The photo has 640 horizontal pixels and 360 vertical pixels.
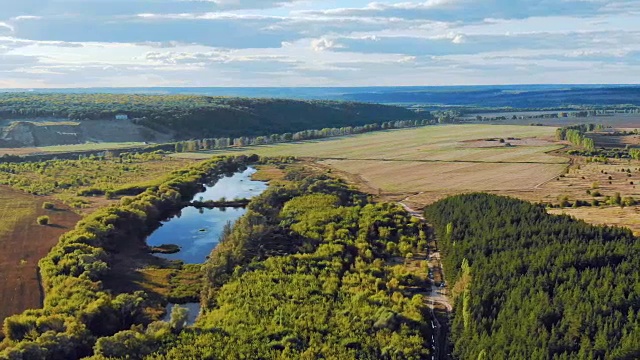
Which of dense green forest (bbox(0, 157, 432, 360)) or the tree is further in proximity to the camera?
the tree

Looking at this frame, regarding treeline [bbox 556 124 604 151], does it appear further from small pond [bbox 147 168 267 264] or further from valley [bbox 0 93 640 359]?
small pond [bbox 147 168 267 264]

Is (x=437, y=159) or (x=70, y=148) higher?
(x=437, y=159)

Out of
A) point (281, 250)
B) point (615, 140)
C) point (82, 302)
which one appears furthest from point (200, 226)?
point (615, 140)

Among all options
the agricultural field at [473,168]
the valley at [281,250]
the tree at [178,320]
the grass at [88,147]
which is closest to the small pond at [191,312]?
the valley at [281,250]

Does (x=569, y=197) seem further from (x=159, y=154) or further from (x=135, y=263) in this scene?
(x=159, y=154)

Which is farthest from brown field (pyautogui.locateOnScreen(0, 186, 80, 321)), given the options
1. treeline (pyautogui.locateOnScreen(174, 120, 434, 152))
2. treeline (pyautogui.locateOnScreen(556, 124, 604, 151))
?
treeline (pyautogui.locateOnScreen(556, 124, 604, 151))

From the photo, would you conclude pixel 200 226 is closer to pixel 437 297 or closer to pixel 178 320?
pixel 178 320
